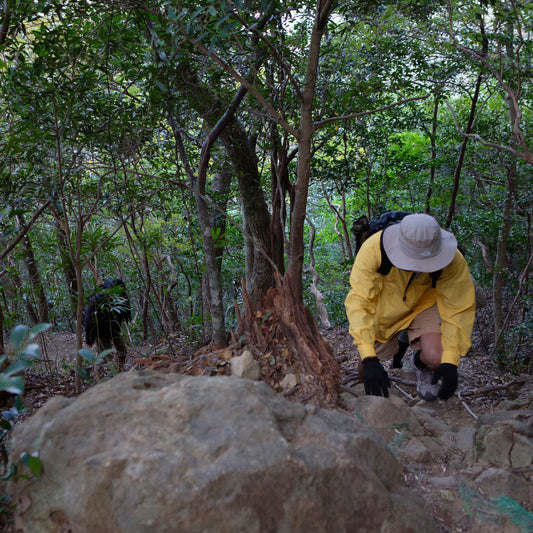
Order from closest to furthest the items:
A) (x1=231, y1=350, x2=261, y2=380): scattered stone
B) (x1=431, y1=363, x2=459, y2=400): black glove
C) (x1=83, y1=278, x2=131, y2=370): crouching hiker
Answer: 1. (x1=231, y1=350, x2=261, y2=380): scattered stone
2. (x1=431, y1=363, x2=459, y2=400): black glove
3. (x1=83, y1=278, x2=131, y2=370): crouching hiker

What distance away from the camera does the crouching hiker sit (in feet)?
16.9

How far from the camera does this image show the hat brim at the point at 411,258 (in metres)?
3.34

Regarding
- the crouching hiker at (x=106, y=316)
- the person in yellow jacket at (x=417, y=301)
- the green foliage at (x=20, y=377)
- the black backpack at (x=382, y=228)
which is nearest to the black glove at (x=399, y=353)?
the person in yellow jacket at (x=417, y=301)

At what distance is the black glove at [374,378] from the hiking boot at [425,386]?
0.75m

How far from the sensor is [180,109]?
189 inches

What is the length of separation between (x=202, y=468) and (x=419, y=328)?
2972 millimetres

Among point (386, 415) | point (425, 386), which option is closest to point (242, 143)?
point (425, 386)

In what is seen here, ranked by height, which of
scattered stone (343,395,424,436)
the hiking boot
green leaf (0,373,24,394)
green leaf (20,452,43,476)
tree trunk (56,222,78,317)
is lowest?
the hiking boot

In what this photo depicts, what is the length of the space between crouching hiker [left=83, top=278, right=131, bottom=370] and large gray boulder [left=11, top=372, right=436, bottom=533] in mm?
3288

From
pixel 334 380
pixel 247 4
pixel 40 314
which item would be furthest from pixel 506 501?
pixel 40 314

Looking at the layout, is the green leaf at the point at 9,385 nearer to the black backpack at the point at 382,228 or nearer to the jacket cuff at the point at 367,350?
the jacket cuff at the point at 367,350

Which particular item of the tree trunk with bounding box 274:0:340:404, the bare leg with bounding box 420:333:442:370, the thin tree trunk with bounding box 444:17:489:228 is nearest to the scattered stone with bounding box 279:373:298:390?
the tree trunk with bounding box 274:0:340:404

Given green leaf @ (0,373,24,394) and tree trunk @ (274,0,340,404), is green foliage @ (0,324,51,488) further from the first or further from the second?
tree trunk @ (274,0,340,404)

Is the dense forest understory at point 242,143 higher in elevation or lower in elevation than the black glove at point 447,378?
higher
